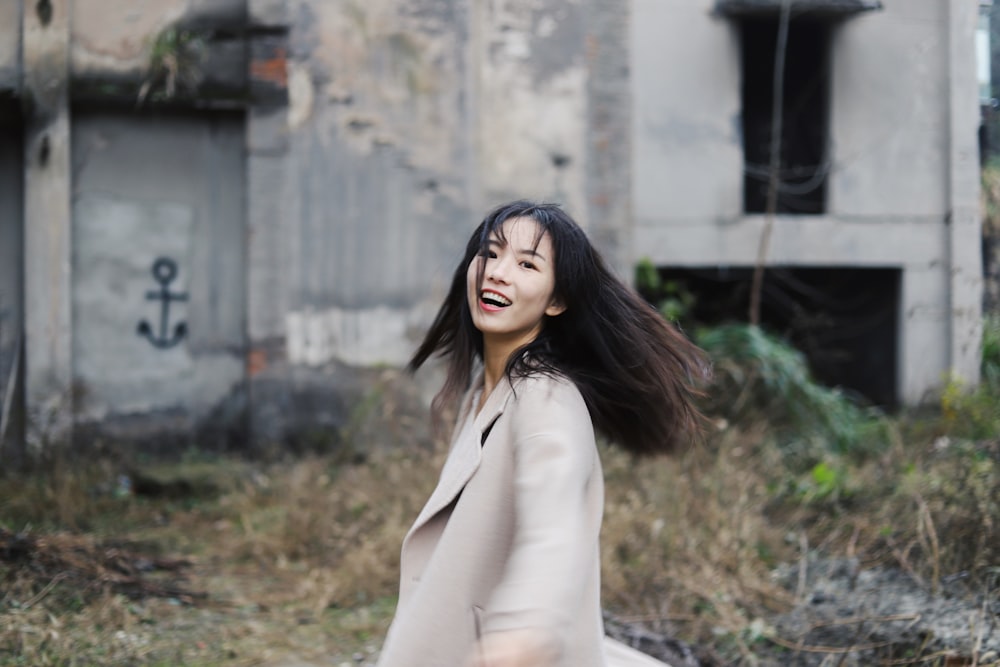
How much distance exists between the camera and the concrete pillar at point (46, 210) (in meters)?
7.53

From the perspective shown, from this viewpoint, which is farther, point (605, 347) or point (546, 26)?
point (546, 26)

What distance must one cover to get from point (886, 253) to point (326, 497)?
637cm

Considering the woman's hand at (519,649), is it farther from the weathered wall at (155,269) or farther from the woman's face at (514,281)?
the weathered wall at (155,269)

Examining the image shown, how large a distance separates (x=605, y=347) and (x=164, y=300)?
637 cm

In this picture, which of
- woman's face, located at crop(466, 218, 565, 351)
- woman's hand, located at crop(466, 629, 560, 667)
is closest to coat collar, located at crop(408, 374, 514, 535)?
woman's face, located at crop(466, 218, 565, 351)

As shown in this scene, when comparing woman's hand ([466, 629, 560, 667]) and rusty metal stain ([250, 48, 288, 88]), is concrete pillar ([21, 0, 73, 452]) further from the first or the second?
woman's hand ([466, 629, 560, 667])

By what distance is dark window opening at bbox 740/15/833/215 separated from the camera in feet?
33.1

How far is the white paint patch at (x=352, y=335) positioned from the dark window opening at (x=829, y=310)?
3105 millimetres

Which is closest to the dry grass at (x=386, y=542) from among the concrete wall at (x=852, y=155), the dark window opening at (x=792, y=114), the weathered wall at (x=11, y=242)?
the weathered wall at (x=11, y=242)

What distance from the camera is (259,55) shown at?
7852 mm

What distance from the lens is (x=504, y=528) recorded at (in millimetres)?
2102

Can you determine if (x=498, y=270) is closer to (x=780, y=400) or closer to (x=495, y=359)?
(x=495, y=359)

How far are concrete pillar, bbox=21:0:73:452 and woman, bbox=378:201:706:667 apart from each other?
5903 mm

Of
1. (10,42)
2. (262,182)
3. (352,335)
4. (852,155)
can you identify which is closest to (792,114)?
(852,155)
